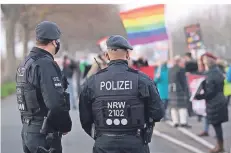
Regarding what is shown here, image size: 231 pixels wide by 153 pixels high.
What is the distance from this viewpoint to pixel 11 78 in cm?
693

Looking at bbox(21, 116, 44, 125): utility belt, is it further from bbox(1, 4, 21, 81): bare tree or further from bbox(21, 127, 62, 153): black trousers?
bbox(1, 4, 21, 81): bare tree

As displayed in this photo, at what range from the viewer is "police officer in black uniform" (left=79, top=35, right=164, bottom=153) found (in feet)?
12.3

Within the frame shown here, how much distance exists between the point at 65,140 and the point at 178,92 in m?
3.25

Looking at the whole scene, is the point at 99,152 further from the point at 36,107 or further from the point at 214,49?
the point at 214,49

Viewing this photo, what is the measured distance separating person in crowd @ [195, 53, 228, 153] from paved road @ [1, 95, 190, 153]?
2.64 feet

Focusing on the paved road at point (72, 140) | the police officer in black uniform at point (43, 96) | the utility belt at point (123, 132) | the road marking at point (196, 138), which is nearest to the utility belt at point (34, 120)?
the police officer in black uniform at point (43, 96)

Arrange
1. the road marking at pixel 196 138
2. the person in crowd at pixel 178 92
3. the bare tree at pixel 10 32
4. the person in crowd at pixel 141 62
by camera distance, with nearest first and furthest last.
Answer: the bare tree at pixel 10 32, the person in crowd at pixel 141 62, the road marking at pixel 196 138, the person in crowd at pixel 178 92

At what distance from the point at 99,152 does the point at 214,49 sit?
3.53 meters

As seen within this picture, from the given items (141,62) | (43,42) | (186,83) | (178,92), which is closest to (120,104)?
(43,42)

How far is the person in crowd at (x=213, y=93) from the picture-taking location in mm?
6816

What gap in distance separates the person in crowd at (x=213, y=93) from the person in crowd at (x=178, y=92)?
8.92 ft

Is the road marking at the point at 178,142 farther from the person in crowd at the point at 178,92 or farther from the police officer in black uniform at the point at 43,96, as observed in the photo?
the police officer in black uniform at the point at 43,96

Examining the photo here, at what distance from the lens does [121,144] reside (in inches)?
148

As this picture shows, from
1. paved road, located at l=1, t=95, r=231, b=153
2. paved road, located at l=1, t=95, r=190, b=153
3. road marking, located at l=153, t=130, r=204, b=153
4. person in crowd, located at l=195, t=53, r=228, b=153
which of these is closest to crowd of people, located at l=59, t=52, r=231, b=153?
person in crowd, located at l=195, t=53, r=228, b=153
